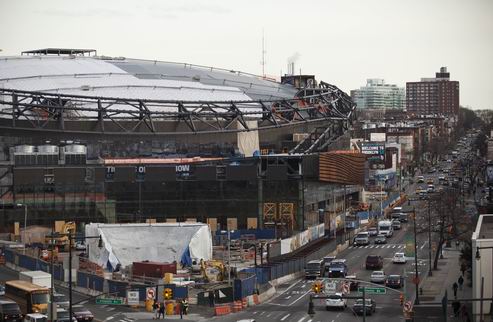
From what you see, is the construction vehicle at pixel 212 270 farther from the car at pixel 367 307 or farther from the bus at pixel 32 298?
the bus at pixel 32 298

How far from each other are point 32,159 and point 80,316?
149 ft

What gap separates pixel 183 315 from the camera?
56.1 meters

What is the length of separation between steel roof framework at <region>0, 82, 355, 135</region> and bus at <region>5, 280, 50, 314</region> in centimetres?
4324

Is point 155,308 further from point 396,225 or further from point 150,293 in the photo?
point 396,225

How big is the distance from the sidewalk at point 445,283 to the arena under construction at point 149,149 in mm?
20336

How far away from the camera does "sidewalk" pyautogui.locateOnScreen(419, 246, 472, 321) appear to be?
57969mm

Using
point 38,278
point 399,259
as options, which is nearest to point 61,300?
point 38,278

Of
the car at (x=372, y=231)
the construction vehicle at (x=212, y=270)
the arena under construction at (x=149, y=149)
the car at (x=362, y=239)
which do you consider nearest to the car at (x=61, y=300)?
the construction vehicle at (x=212, y=270)

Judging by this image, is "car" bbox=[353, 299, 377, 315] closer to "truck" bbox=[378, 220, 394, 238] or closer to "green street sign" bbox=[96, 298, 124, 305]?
"green street sign" bbox=[96, 298, 124, 305]

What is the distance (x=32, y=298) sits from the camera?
52.1 meters

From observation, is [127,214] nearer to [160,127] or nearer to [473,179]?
[160,127]

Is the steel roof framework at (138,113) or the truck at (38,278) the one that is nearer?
the truck at (38,278)

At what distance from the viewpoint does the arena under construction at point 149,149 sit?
308ft

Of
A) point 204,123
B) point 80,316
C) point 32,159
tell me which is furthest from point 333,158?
point 80,316
